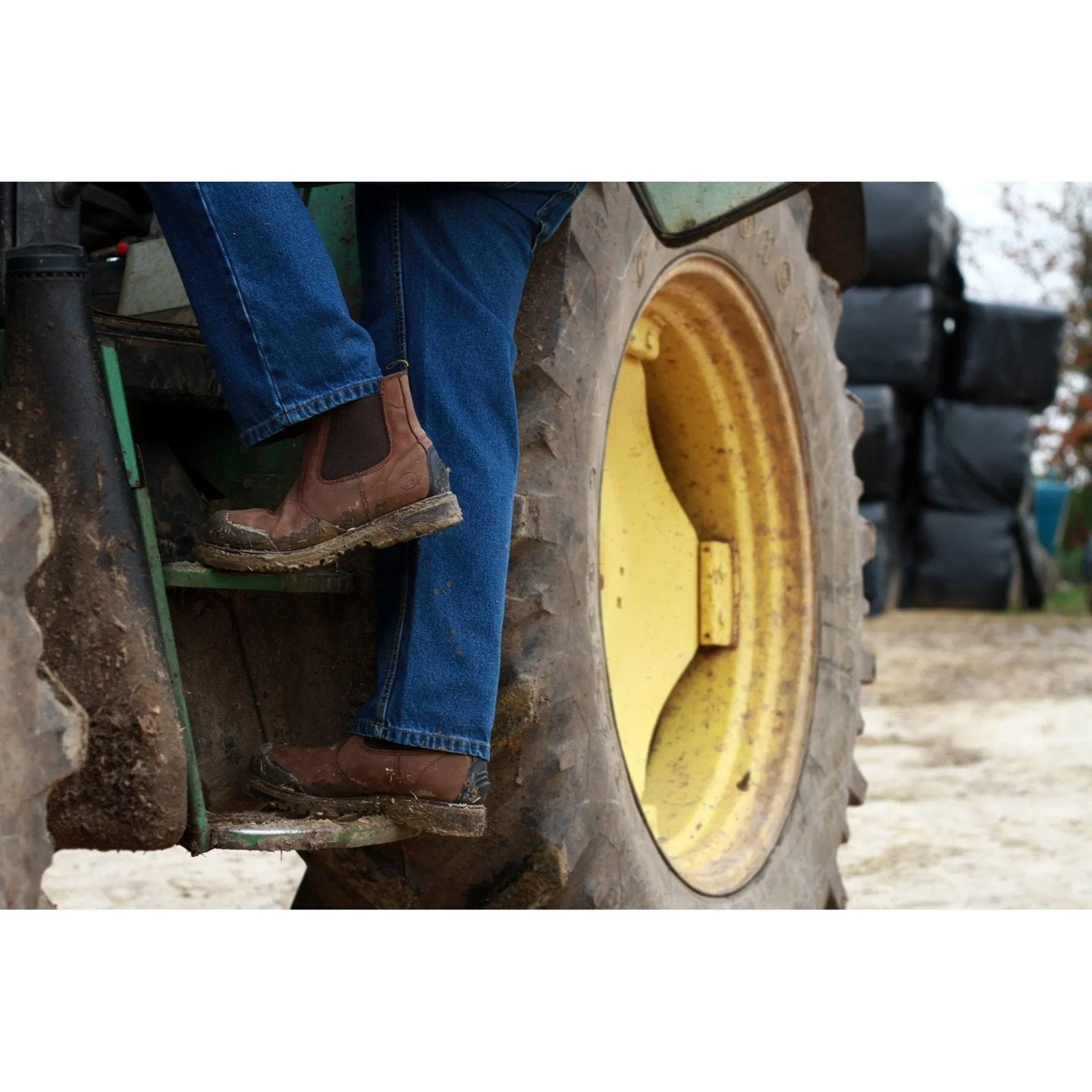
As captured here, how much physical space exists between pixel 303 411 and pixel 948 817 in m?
2.60

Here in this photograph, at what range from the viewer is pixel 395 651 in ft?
4.98

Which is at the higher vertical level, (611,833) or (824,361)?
(824,361)

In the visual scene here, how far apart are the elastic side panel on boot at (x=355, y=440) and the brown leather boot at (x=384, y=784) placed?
298mm

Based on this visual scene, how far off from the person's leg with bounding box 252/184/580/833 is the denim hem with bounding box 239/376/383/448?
9 centimetres

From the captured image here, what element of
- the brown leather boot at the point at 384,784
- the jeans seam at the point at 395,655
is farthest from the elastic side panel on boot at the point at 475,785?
the jeans seam at the point at 395,655

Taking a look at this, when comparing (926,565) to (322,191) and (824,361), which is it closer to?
(824,361)

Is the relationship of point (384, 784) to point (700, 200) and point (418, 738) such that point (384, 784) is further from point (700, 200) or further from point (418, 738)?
point (700, 200)

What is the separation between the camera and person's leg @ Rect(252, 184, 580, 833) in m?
1.51

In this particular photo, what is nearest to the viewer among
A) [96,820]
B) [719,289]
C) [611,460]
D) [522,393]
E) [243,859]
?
[96,820]

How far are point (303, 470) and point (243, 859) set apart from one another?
182cm

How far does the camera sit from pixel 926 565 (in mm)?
8516

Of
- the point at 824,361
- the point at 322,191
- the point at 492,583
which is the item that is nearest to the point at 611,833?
the point at 492,583

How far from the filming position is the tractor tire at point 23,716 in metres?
1.15

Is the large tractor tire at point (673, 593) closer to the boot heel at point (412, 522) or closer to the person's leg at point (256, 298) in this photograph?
the boot heel at point (412, 522)
